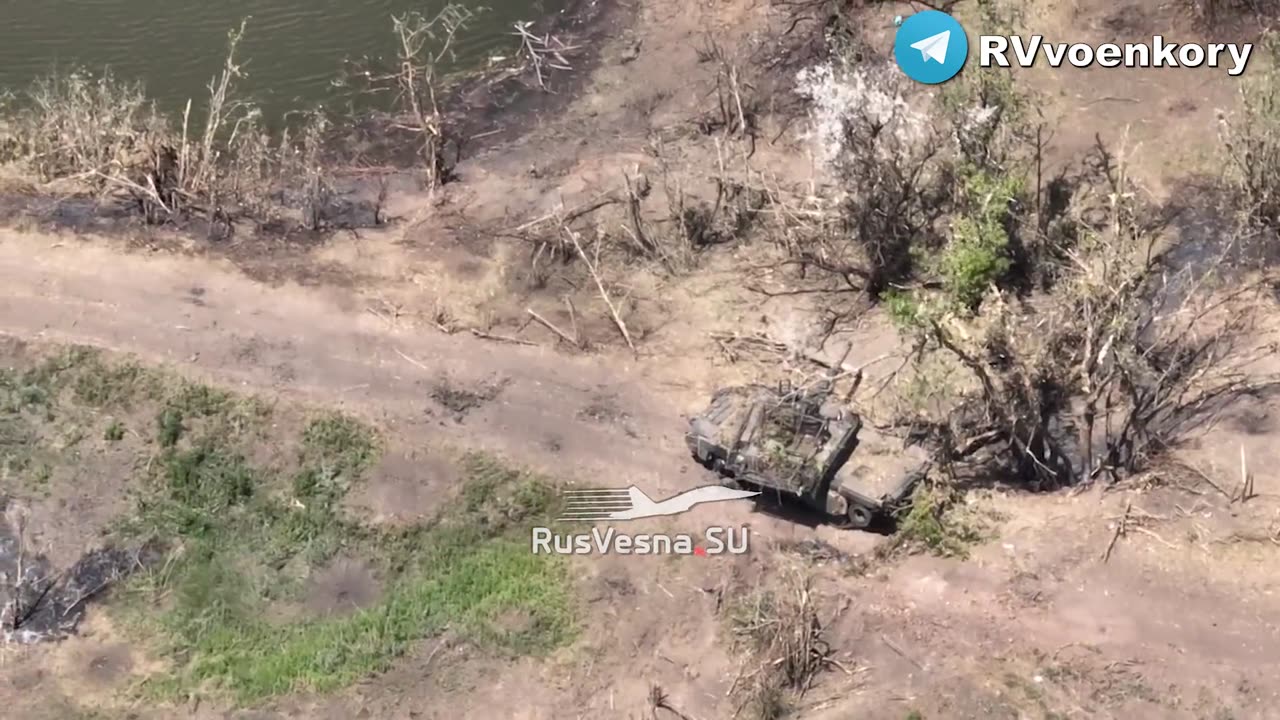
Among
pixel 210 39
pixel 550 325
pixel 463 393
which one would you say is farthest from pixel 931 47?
pixel 210 39

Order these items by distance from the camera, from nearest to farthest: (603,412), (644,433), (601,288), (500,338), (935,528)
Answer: (935,528), (644,433), (603,412), (601,288), (500,338)

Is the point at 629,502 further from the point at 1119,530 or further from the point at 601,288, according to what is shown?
the point at 1119,530

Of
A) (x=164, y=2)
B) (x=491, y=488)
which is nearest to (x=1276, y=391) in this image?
(x=491, y=488)

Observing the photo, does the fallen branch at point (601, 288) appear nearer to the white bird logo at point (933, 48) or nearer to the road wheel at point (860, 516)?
the road wheel at point (860, 516)

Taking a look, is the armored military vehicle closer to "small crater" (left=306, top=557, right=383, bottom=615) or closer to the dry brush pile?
the dry brush pile

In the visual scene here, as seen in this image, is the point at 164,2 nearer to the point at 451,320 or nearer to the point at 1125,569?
the point at 451,320

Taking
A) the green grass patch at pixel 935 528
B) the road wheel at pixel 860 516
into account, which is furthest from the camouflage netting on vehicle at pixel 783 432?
the green grass patch at pixel 935 528

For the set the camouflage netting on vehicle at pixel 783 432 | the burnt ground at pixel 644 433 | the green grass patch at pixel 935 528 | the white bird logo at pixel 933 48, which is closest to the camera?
the burnt ground at pixel 644 433
